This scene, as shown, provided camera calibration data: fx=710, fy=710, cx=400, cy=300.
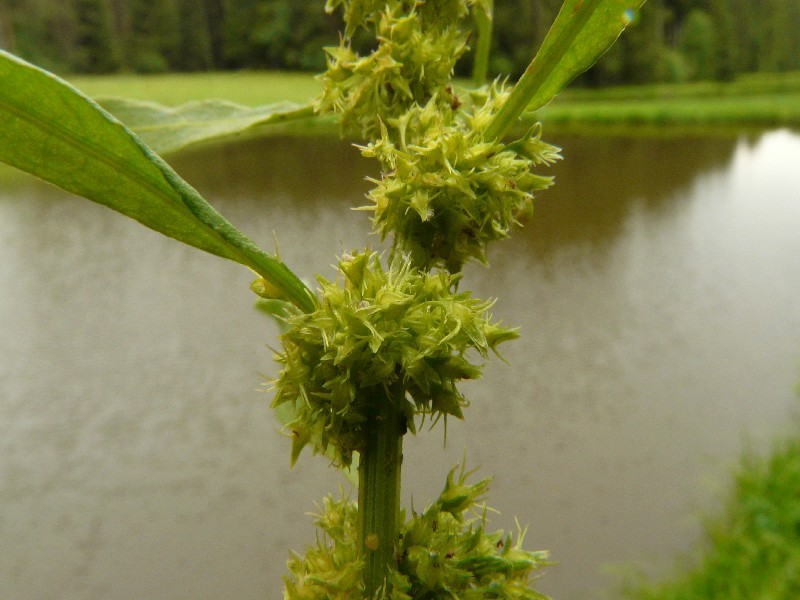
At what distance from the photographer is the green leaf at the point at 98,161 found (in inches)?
15.5

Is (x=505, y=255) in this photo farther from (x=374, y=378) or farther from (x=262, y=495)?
(x=374, y=378)

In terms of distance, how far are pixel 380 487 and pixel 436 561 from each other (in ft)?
0.23

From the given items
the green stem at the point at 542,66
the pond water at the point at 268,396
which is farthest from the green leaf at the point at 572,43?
the pond water at the point at 268,396

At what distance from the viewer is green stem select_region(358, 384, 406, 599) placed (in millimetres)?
484

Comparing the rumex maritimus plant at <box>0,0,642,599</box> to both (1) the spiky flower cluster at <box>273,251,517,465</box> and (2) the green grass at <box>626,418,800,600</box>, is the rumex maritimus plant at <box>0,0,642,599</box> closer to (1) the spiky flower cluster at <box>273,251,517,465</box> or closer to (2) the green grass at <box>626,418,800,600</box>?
(1) the spiky flower cluster at <box>273,251,517,465</box>

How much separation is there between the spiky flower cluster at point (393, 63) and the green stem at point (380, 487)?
239mm

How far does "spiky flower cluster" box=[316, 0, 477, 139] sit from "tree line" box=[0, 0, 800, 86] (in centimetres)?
9

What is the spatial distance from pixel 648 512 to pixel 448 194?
4.09m

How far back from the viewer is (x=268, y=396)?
403 centimetres

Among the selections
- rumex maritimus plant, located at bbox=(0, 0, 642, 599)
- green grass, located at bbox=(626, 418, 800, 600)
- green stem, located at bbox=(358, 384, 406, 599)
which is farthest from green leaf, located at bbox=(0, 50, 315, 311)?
green grass, located at bbox=(626, 418, 800, 600)

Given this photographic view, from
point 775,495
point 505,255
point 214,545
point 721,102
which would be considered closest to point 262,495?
point 214,545

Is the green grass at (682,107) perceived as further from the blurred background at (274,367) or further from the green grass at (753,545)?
the green grass at (753,545)

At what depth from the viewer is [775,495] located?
373 cm

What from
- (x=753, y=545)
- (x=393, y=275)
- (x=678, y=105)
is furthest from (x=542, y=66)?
(x=678, y=105)
